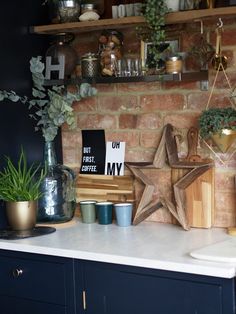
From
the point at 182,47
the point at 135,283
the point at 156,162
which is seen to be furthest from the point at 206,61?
the point at 135,283

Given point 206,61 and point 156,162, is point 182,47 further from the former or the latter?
point 156,162

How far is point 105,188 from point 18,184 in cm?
45

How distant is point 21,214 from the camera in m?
2.39

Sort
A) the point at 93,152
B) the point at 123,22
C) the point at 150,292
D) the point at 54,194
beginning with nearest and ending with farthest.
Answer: the point at 150,292 < the point at 123,22 < the point at 54,194 < the point at 93,152

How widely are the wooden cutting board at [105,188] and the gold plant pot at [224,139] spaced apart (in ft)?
1.61

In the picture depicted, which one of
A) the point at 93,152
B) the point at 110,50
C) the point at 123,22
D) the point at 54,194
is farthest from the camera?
the point at 93,152

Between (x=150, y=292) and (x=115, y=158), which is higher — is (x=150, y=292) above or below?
below

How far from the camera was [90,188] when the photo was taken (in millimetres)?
2721

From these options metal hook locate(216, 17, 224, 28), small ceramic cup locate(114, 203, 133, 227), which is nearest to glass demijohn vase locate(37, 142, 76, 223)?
small ceramic cup locate(114, 203, 133, 227)

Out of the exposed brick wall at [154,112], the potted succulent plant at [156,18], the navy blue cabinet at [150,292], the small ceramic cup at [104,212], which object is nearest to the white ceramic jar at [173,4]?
the potted succulent plant at [156,18]

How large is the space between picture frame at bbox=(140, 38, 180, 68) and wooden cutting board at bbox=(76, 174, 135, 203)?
536 millimetres

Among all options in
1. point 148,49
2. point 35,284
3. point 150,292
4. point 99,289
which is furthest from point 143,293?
point 148,49

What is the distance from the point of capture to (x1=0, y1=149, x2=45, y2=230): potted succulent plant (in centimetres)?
239

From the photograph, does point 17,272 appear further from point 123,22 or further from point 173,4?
point 173,4
